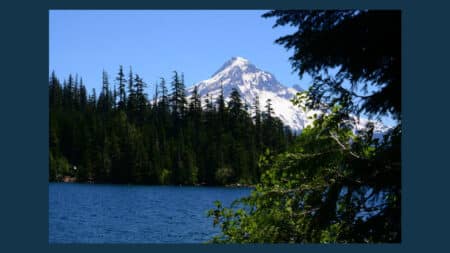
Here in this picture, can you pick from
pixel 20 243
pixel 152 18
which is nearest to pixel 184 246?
pixel 20 243

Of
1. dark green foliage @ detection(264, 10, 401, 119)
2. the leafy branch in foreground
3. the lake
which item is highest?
dark green foliage @ detection(264, 10, 401, 119)

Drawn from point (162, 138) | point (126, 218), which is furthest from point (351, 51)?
point (162, 138)

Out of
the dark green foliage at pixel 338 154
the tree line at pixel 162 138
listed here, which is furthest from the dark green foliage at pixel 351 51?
the tree line at pixel 162 138

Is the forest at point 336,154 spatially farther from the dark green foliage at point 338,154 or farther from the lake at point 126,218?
the lake at point 126,218

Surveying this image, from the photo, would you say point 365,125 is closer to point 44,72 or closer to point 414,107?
point 414,107

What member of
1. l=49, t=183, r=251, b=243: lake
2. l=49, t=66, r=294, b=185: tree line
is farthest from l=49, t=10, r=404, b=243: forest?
l=49, t=66, r=294, b=185: tree line

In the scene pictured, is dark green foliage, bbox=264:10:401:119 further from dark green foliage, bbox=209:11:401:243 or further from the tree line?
the tree line
